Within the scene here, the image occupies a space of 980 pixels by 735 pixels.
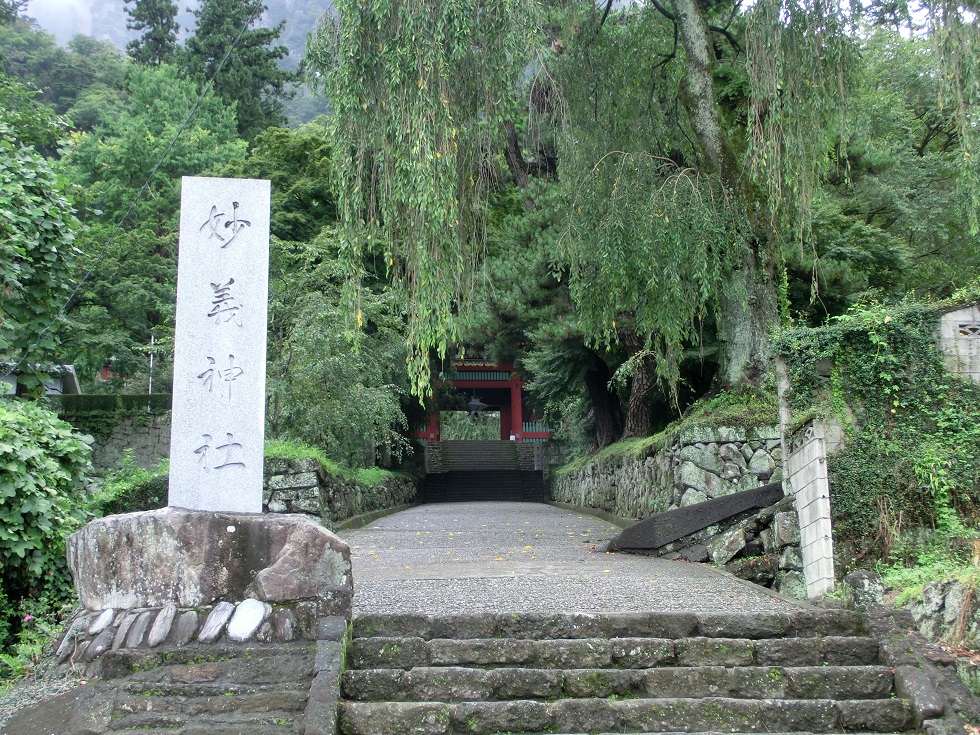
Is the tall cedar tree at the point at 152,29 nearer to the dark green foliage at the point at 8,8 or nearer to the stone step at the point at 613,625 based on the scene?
the dark green foliage at the point at 8,8

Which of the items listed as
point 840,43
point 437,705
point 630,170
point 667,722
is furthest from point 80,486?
point 840,43

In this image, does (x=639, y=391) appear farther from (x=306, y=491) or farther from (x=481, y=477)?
(x=481, y=477)

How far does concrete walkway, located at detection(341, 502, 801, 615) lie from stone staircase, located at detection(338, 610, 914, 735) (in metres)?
0.34

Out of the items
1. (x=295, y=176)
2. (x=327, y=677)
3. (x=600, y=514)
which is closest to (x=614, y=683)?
(x=327, y=677)

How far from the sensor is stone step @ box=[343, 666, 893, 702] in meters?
4.70

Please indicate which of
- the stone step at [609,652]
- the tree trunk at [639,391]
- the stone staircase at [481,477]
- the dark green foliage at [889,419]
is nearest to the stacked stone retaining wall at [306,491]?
the tree trunk at [639,391]

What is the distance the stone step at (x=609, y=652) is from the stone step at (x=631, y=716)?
1.48 ft

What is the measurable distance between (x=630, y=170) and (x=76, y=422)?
16777mm

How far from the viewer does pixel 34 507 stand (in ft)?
21.0

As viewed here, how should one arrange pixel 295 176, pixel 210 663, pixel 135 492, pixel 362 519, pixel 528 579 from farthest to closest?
pixel 295 176, pixel 362 519, pixel 135 492, pixel 528 579, pixel 210 663

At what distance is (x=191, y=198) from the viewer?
592 centimetres

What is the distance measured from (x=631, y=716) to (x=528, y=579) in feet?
10.6

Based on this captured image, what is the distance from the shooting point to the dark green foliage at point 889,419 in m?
6.52

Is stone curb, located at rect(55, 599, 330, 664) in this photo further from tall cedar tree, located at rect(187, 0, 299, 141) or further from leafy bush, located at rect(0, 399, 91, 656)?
tall cedar tree, located at rect(187, 0, 299, 141)
